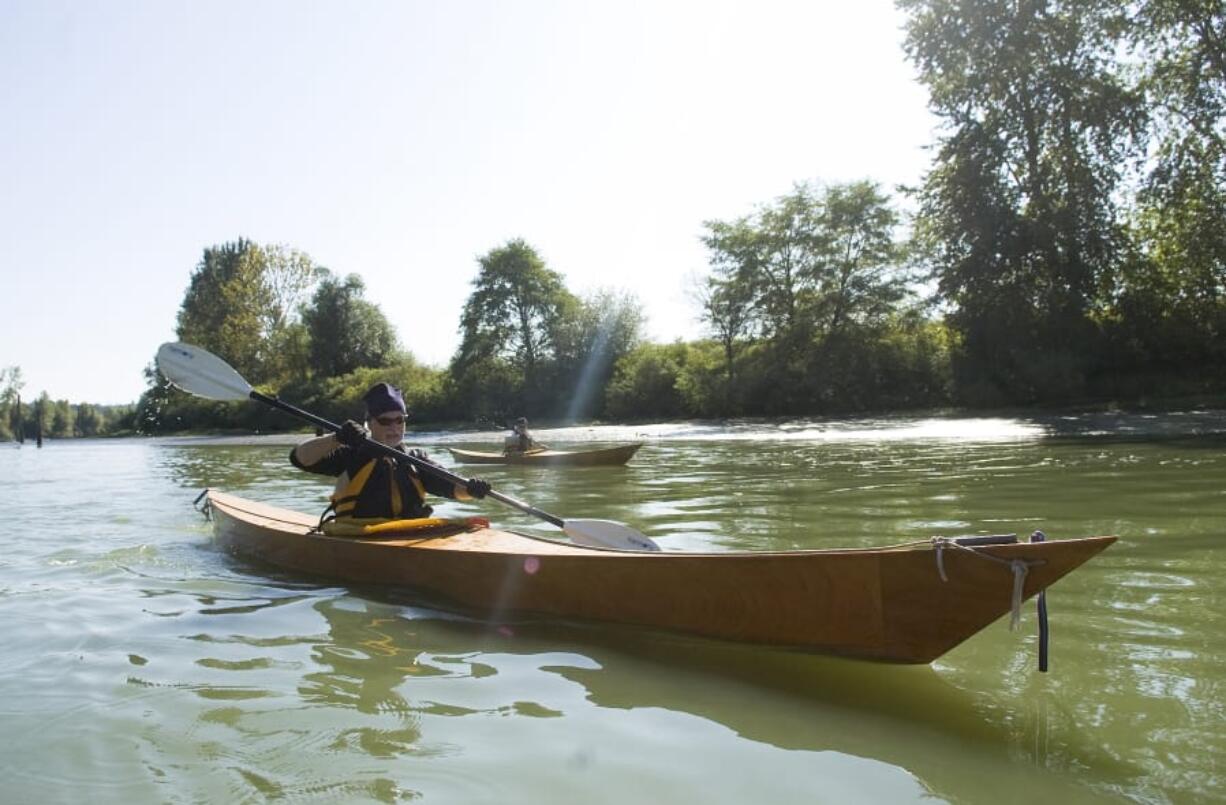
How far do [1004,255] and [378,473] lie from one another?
23.5 meters

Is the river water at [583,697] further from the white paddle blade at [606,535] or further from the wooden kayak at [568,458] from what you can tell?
the wooden kayak at [568,458]

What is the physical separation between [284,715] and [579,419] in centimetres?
3407

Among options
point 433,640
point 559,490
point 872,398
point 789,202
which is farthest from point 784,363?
point 433,640

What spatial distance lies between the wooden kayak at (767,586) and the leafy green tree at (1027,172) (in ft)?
77.0

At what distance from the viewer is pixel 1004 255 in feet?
79.7

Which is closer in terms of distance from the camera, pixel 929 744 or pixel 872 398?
pixel 929 744

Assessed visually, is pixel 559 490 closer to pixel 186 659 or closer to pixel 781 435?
Result: pixel 186 659

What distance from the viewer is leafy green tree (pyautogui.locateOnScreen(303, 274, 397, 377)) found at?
48625 millimetres

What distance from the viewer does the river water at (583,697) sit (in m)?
2.52

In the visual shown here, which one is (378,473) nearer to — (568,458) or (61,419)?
(568,458)

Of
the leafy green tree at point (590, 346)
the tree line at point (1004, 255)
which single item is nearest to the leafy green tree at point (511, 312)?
the leafy green tree at point (590, 346)

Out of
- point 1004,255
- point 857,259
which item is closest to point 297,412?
point 1004,255

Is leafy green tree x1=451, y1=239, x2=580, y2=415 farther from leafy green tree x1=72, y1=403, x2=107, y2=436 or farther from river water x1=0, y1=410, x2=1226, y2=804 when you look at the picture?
leafy green tree x1=72, y1=403, x2=107, y2=436

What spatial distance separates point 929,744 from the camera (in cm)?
275
